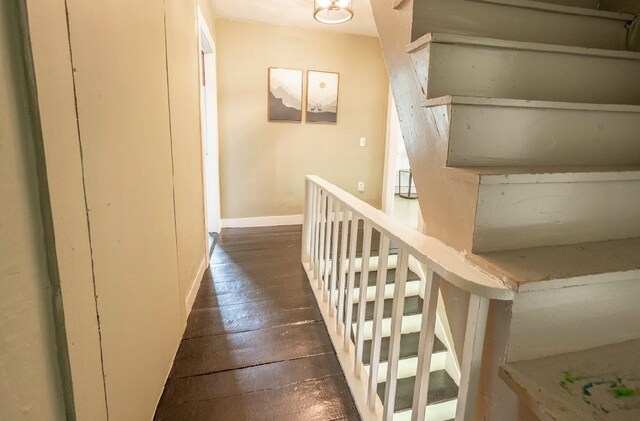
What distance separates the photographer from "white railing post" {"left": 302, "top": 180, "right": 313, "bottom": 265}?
2396 millimetres

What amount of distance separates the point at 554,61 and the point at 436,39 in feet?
1.42

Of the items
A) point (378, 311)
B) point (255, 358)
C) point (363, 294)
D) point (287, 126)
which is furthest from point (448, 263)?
point (287, 126)

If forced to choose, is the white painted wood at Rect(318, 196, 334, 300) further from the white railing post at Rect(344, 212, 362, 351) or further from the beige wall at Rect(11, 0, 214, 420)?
the beige wall at Rect(11, 0, 214, 420)

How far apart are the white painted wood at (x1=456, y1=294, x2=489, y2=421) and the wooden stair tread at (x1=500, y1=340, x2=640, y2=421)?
5cm

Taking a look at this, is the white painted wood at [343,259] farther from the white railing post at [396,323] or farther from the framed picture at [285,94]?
the framed picture at [285,94]

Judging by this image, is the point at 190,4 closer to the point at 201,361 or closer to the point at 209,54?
the point at 209,54

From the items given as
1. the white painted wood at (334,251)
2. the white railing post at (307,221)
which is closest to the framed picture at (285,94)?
the white railing post at (307,221)

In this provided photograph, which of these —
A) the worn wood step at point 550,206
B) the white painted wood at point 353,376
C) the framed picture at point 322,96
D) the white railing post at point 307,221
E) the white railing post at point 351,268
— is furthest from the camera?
the framed picture at point 322,96

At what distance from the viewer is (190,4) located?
1.98 meters

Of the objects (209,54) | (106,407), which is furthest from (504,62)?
(209,54)

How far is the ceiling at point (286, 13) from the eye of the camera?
2.86 metres

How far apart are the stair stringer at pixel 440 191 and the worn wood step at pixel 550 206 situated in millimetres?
36

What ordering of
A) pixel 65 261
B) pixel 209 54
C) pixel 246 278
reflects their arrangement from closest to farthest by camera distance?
pixel 65 261 → pixel 246 278 → pixel 209 54

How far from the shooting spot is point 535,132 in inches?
34.6
